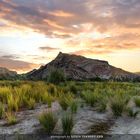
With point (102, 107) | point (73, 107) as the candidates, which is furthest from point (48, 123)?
point (102, 107)

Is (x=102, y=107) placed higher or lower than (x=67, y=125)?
higher

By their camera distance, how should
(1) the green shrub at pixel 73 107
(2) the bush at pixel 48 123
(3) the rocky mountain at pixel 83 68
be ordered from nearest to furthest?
(2) the bush at pixel 48 123 → (1) the green shrub at pixel 73 107 → (3) the rocky mountain at pixel 83 68

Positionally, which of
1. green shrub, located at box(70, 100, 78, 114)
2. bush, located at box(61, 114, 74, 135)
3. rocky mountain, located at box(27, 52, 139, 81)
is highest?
rocky mountain, located at box(27, 52, 139, 81)

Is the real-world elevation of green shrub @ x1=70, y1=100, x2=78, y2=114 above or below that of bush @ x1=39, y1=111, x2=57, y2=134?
above

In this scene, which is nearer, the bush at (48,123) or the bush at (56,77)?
the bush at (48,123)

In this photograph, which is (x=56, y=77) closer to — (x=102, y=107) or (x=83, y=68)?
(x=102, y=107)

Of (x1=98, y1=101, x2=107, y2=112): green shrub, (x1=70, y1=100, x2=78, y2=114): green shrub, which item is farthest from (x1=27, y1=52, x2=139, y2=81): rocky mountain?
(x1=70, y1=100, x2=78, y2=114): green shrub

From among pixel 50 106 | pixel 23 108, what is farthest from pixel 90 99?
pixel 23 108

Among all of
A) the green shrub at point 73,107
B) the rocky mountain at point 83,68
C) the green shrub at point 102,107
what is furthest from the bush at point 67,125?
the rocky mountain at point 83,68

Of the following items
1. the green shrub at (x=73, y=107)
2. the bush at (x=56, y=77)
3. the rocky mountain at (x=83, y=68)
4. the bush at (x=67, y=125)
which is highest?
the rocky mountain at (x=83, y=68)

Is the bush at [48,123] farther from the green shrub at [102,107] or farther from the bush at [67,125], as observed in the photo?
the green shrub at [102,107]

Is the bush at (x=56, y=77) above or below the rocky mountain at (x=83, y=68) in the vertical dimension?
below

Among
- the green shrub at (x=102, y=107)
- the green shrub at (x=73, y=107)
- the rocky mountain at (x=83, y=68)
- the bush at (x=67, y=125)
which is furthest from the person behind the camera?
the rocky mountain at (x=83, y=68)

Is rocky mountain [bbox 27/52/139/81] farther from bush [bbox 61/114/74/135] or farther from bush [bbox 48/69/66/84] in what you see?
bush [bbox 61/114/74/135]
